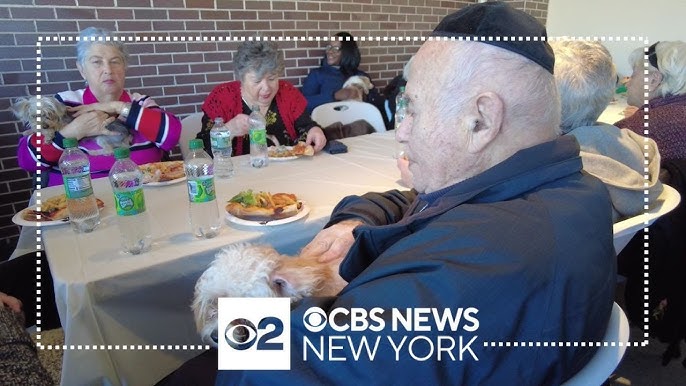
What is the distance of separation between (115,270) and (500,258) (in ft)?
2.84

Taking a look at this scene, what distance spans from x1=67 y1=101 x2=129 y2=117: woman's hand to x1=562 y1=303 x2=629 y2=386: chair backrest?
6.23 feet

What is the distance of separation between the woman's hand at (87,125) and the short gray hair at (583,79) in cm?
172

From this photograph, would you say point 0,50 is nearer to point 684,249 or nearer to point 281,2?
point 281,2

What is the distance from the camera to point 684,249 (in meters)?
1.45

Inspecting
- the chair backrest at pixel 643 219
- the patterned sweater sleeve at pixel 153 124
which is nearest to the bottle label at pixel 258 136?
the patterned sweater sleeve at pixel 153 124

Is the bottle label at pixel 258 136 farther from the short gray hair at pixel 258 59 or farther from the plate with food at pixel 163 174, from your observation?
the short gray hair at pixel 258 59

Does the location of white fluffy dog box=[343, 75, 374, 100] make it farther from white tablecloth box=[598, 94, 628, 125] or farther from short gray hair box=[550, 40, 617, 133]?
short gray hair box=[550, 40, 617, 133]

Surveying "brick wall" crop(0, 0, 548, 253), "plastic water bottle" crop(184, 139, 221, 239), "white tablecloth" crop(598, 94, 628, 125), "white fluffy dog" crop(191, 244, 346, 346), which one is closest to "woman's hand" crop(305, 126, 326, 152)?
"plastic water bottle" crop(184, 139, 221, 239)

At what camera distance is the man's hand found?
106cm

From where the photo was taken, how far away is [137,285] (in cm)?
103

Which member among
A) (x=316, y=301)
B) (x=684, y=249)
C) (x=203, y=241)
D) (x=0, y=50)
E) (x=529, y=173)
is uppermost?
(x=0, y=50)

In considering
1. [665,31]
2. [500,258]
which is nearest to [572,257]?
[500,258]

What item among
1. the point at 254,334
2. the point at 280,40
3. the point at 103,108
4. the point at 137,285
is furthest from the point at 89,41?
the point at 254,334

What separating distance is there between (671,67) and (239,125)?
1946 mm
